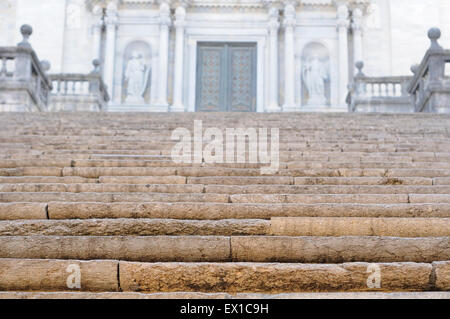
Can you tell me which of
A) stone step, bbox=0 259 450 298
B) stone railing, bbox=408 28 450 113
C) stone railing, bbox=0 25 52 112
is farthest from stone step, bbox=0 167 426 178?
stone railing, bbox=0 25 52 112

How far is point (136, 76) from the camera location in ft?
57.9

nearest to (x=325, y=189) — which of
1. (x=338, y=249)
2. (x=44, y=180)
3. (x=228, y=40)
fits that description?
(x=338, y=249)

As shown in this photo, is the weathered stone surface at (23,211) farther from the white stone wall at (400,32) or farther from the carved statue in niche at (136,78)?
the white stone wall at (400,32)

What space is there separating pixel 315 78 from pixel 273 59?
1.40 m

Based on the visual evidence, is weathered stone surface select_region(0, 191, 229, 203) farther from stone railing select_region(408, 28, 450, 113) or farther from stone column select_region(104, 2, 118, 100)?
stone column select_region(104, 2, 118, 100)

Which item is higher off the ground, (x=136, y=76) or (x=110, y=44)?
(x=110, y=44)

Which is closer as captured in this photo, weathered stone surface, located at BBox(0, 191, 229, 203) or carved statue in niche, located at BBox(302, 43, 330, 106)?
weathered stone surface, located at BBox(0, 191, 229, 203)

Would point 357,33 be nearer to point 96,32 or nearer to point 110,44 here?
point 110,44

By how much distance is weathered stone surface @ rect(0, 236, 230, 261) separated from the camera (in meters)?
3.58

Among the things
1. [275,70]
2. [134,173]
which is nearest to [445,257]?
[134,173]

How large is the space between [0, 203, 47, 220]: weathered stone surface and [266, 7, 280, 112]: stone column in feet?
42.9

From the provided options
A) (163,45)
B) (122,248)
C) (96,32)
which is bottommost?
(122,248)

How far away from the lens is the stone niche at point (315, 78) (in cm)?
1742
